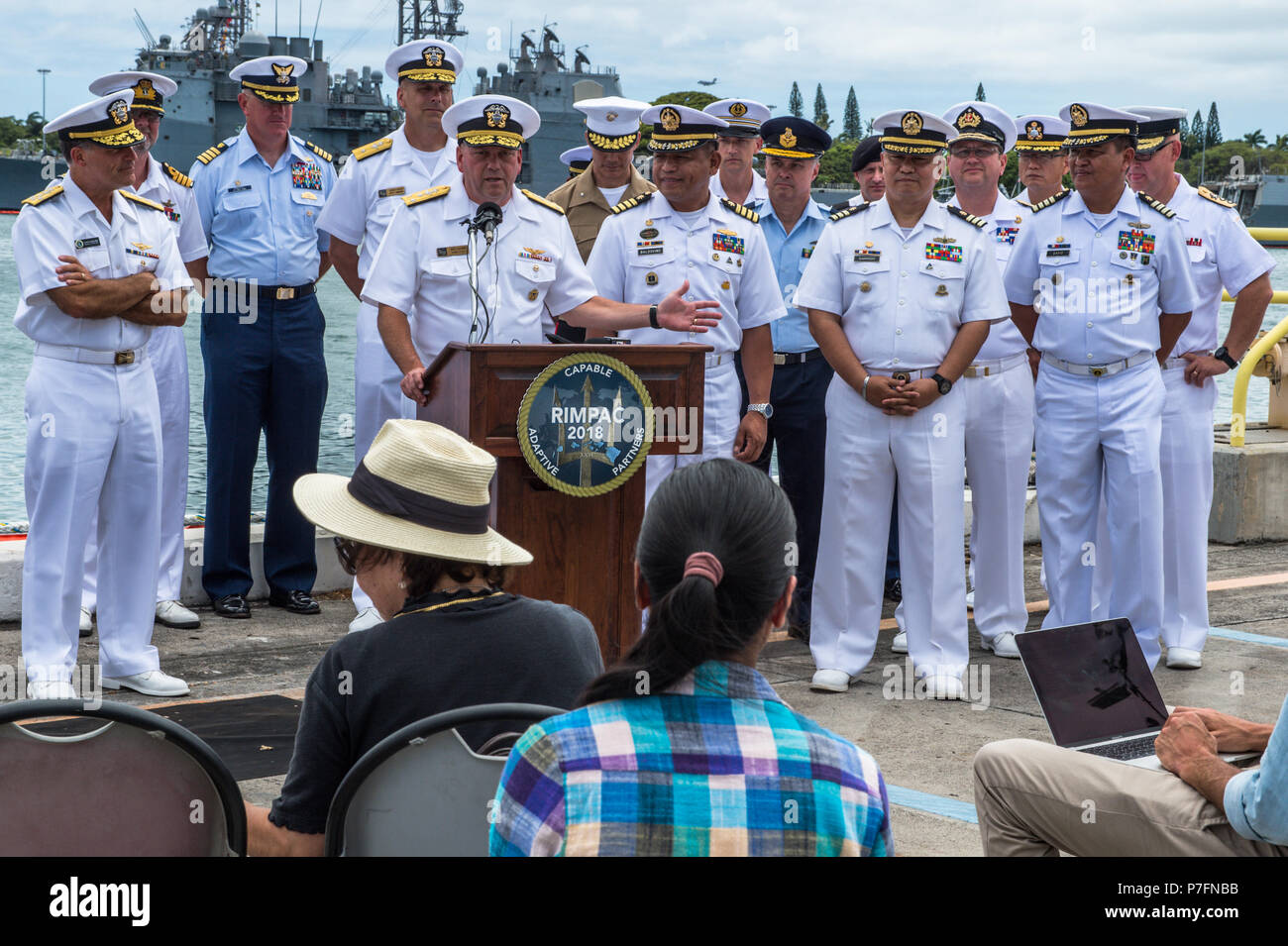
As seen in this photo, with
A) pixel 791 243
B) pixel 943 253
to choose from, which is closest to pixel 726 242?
pixel 943 253

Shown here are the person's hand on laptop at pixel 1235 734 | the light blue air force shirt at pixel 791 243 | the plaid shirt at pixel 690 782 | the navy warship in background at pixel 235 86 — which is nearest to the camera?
the plaid shirt at pixel 690 782

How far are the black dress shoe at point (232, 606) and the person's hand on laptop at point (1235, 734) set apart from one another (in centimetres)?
431

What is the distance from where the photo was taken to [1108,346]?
5.72 metres

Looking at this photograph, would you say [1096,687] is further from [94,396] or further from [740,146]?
[740,146]

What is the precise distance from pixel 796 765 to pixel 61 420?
3.83m

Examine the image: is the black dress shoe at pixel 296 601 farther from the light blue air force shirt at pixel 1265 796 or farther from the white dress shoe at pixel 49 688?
the light blue air force shirt at pixel 1265 796

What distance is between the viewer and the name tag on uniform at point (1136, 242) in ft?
18.7

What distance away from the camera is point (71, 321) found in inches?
200

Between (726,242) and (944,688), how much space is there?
1856mm

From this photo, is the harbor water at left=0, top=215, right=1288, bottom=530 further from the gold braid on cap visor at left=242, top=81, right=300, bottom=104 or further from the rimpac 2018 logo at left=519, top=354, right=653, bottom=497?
the rimpac 2018 logo at left=519, top=354, right=653, bottom=497

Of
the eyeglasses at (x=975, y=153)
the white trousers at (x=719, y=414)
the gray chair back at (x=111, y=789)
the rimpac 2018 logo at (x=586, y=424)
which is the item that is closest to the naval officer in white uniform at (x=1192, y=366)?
the eyeglasses at (x=975, y=153)

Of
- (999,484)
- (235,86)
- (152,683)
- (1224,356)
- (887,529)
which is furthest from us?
(235,86)

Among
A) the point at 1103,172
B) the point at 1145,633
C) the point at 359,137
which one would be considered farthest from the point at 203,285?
the point at 359,137
